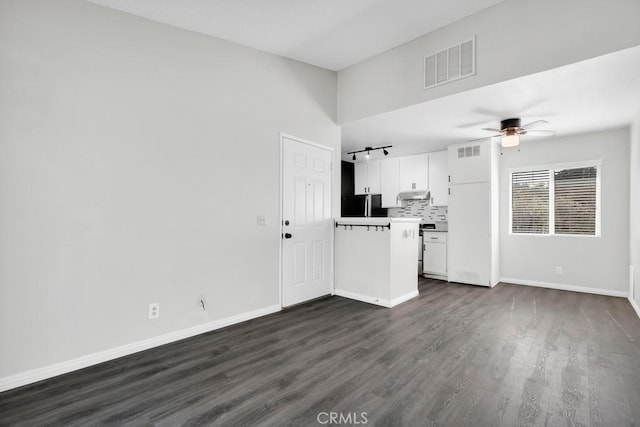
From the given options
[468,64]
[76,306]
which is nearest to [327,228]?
[468,64]

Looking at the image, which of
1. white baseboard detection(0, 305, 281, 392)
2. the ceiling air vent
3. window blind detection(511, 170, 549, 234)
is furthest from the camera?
window blind detection(511, 170, 549, 234)

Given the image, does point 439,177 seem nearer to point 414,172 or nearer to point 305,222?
point 414,172

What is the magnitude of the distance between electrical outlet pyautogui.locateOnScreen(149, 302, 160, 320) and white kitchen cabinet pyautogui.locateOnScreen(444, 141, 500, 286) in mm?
4554

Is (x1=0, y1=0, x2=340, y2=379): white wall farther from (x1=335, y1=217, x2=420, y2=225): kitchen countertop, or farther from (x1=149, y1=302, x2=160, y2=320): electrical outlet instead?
(x1=335, y1=217, x2=420, y2=225): kitchen countertop

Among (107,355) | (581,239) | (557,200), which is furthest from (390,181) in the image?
(107,355)

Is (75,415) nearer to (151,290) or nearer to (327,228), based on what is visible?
(151,290)

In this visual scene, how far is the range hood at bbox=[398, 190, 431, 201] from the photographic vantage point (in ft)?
19.8

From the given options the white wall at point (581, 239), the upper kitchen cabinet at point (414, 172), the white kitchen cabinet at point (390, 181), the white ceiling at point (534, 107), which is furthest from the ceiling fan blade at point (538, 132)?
the white kitchen cabinet at point (390, 181)

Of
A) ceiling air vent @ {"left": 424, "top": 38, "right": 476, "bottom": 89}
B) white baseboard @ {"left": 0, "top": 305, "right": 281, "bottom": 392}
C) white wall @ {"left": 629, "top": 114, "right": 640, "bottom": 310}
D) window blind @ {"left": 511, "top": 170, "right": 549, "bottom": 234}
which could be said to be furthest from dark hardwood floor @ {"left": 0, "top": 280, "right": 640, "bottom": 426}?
ceiling air vent @ {"left": 424, "top": 38, "right": 476, "bottom": 89}

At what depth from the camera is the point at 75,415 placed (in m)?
1.79

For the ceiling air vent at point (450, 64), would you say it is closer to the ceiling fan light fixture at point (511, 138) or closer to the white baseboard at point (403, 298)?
the ceiling fan light fixture at point (511, 138)

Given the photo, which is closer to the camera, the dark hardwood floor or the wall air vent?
the dark hardwood floor

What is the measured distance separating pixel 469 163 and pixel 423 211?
1.52 m

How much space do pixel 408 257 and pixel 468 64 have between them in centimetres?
238
